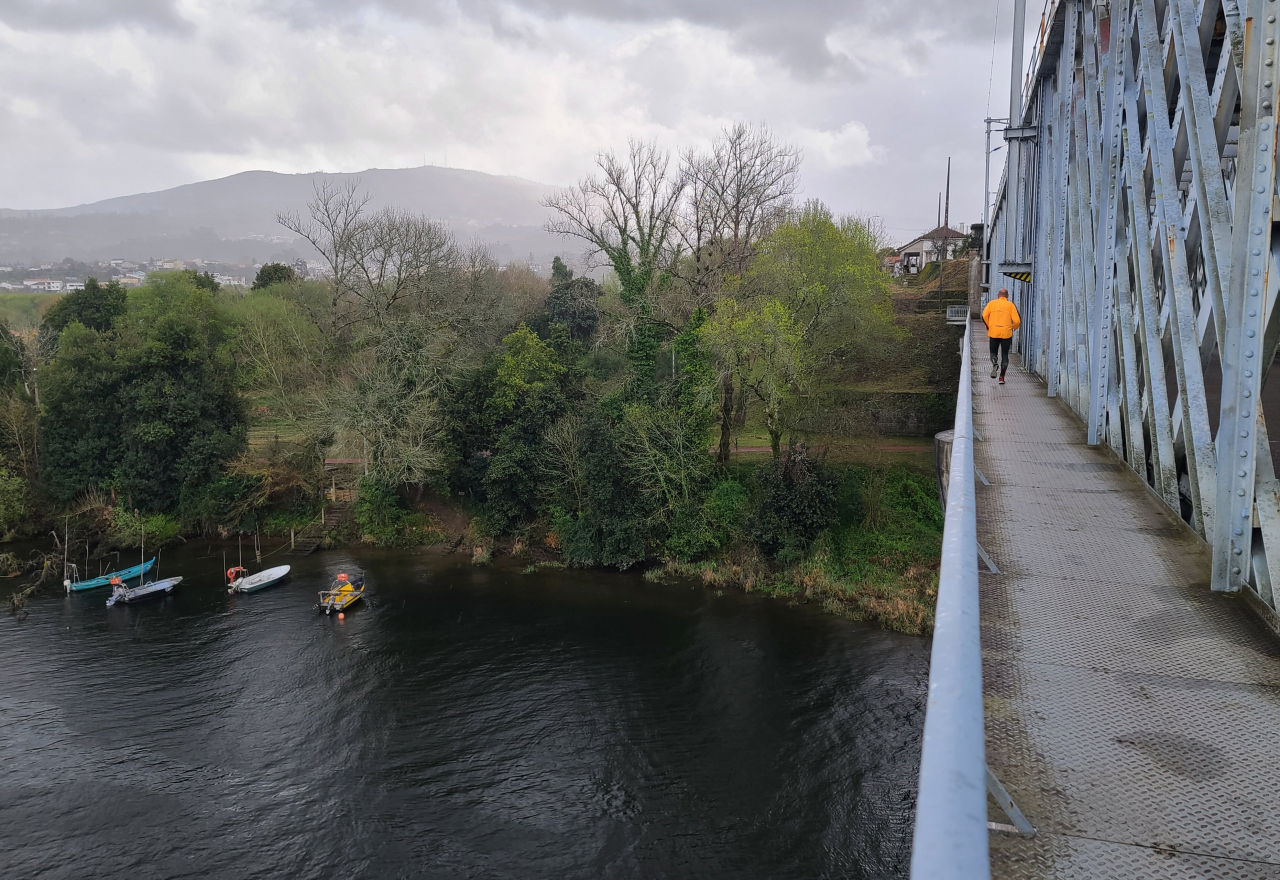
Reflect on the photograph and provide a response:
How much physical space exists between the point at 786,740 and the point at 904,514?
11.3m

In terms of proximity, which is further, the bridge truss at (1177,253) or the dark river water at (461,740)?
the dark river water at (461,740)

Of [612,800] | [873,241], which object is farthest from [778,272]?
[612,800]

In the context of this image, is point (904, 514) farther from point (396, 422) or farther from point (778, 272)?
point (396, 422)

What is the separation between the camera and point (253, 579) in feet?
77.1

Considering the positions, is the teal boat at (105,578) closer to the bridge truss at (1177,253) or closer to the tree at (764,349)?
the tree at (764,349)

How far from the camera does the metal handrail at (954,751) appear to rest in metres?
1.20

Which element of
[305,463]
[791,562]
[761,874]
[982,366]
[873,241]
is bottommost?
[761,874]

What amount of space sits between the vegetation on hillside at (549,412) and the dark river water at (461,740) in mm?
→ 3408

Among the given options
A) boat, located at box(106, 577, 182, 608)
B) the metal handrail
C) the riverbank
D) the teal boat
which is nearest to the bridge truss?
the metal handrail

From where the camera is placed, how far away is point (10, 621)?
21.2 m

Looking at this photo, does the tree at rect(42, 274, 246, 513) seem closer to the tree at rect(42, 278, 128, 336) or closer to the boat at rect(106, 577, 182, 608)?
the boat at rect(106, 577, 182, 608)

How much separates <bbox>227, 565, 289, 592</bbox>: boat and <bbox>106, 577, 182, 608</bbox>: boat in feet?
5.29

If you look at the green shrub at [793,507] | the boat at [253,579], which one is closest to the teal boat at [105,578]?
the boat at [253,579]

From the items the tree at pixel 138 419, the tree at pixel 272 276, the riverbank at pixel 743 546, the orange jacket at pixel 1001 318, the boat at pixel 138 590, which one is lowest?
the boat at pixel 138 590
